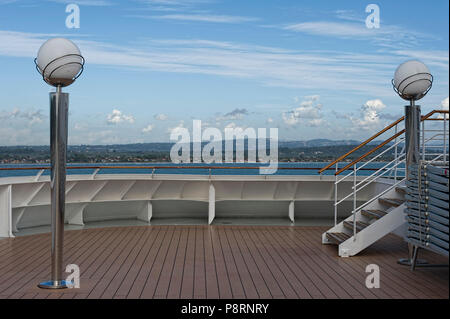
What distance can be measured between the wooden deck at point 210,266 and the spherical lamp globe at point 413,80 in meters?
2.03

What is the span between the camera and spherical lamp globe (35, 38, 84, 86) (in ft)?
16.6

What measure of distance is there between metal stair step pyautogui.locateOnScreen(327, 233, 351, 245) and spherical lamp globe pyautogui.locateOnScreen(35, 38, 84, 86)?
3.99 meters

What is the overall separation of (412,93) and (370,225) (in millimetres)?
1709

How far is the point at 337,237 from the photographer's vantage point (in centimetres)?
743

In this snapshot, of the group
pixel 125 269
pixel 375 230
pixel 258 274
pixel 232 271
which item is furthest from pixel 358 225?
pixel 125 269

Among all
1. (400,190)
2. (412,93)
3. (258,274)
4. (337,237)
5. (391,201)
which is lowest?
(258,274)

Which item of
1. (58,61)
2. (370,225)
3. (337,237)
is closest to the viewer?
(58,61)

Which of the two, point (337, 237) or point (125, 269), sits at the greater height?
point (337, 237)

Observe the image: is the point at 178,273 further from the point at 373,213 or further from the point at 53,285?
the point at 373,213

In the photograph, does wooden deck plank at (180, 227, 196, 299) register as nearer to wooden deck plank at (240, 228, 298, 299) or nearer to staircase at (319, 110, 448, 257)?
wooden deck plank at (240, 228, 298, 299)

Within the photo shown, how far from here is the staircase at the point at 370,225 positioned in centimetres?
700

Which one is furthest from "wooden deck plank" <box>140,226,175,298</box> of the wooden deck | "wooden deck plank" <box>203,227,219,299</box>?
"wooden deck plank" <box>203,227,219,299</box>
